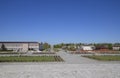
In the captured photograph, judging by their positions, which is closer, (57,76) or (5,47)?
(57,76)

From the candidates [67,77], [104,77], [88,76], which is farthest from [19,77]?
[104,77]

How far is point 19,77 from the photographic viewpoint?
12070 millimetres

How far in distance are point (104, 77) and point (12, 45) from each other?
75.9 meters

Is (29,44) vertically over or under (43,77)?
over

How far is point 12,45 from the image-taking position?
271 feet

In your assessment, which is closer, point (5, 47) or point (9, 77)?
point (9, 77)

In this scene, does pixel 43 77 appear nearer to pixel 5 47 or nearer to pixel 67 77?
pixel 67 77

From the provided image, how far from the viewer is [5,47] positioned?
81.4 metres

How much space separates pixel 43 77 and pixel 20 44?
240ft

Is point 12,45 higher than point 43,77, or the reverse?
point 12,45

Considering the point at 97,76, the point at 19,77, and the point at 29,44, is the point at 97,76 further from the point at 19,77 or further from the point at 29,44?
the point at 29,44

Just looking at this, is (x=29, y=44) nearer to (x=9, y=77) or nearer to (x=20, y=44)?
(x=20, y=44)

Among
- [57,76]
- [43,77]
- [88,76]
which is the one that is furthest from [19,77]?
[88,76]

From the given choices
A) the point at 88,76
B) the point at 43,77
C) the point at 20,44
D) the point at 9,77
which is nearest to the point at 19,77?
the point at 9,77
